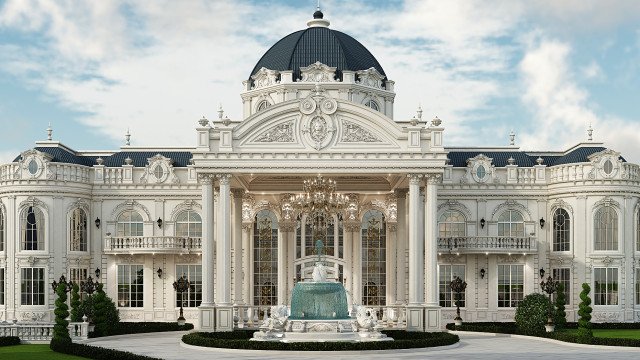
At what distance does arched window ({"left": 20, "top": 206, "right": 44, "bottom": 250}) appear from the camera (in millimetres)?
47156

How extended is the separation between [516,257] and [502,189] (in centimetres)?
373

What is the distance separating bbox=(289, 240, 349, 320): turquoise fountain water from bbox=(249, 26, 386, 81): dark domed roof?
63.6 ft

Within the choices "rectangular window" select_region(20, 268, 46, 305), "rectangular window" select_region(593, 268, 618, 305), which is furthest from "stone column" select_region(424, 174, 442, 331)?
"rectangular window" select_region(20, 268, 46, 305)

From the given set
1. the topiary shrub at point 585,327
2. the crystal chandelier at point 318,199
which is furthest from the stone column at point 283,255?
the topiary shrub at point 585,327

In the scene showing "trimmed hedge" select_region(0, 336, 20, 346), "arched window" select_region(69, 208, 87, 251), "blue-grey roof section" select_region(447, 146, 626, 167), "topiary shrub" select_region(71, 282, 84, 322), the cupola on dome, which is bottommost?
"trimmed hedge" select_region(0, 336, 20, 346)

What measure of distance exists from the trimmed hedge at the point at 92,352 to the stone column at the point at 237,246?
13900 millimetres

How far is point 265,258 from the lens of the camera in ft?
164

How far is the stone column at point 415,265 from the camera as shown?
40.2m

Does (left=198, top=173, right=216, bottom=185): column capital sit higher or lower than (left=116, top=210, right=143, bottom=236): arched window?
higher

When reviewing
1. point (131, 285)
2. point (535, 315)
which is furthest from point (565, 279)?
point (131, 285)

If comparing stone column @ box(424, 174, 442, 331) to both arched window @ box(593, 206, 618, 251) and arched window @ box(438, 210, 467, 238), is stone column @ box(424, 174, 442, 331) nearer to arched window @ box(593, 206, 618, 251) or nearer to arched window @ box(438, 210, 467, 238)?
arched window @ box(438, 210, 467, 238)

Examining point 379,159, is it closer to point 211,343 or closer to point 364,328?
point 364,328

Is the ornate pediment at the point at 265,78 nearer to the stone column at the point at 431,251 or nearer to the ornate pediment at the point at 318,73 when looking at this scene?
the ornate pediment at the point at 318,73

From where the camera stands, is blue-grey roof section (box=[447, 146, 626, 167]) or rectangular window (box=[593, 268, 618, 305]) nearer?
rectangular window (box=[593, 268, 618, 305])
